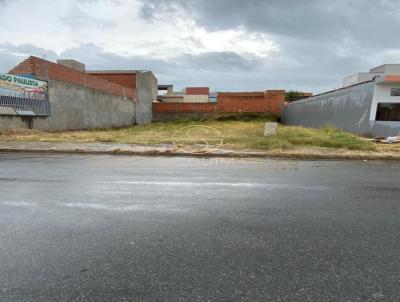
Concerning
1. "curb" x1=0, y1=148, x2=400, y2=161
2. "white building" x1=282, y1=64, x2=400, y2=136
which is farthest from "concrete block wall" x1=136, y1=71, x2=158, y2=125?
"curb" x1=0, y1=148, x2=400, y2=161

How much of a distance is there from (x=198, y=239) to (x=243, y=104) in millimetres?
31770

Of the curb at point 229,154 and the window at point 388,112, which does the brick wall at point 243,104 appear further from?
the curb at point 229,154

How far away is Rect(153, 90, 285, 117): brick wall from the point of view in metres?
33.6

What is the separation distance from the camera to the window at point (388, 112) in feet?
48.8

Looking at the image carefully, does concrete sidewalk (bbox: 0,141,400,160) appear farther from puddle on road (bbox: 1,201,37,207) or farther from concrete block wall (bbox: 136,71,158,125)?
concrete block wall (bbox: 136,71,158,125)

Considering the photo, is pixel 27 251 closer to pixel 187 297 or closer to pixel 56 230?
pixel 56 230

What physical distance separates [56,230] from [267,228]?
2686 mm

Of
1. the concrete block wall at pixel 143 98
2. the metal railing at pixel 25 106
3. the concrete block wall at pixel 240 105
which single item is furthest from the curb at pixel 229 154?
the concrete block wall at pixel 240 105

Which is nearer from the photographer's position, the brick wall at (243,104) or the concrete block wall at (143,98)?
the concrete block wall at (143,98)

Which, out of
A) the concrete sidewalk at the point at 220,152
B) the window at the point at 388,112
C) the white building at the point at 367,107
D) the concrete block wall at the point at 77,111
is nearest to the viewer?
the concrete sidewalk at the point at 220,152

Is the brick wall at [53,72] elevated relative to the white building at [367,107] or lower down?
elevated

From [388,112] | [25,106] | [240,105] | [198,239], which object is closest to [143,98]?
[240,105]

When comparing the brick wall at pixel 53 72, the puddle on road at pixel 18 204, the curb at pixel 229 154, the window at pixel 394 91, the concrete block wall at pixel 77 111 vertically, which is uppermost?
the brick wall at pixel 53 72

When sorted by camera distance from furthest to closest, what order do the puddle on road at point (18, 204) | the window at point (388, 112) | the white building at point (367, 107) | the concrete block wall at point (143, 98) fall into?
the concrete block wall at point (143, 98), the window at point (388, 112), the white building at point (367, 107), the puddle on road at point (18, 204)
